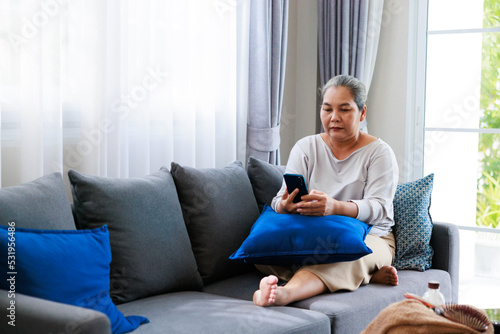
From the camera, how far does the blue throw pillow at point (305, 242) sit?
248 cm

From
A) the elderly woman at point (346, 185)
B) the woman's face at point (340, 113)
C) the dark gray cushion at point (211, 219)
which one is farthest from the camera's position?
the woman's face at point (340, 113)

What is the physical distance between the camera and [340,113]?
117 inches

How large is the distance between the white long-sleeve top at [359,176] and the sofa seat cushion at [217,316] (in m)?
0.69

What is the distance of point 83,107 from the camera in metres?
2.76

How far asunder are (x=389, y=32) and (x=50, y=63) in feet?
7.82

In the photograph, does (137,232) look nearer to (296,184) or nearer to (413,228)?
(296,184)

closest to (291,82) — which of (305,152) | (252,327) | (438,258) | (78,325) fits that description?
(305,152)

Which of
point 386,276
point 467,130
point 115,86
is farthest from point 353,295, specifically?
point 467,130

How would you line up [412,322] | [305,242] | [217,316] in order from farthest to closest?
[305,242] < [217,316] < [412,322]

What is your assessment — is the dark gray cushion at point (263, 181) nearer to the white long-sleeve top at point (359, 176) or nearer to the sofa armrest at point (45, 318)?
the white long-sleeve top at point (359, 176)

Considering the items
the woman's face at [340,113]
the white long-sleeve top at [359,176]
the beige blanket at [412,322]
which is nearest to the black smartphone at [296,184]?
the white long-sleeve top at [359,176]

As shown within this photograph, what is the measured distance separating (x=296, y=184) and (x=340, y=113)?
1.66ft

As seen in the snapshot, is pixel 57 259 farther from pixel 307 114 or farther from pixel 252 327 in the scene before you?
pixel 307 114

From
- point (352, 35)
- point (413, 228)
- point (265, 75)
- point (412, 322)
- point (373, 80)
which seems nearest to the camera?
point (412, 322)
